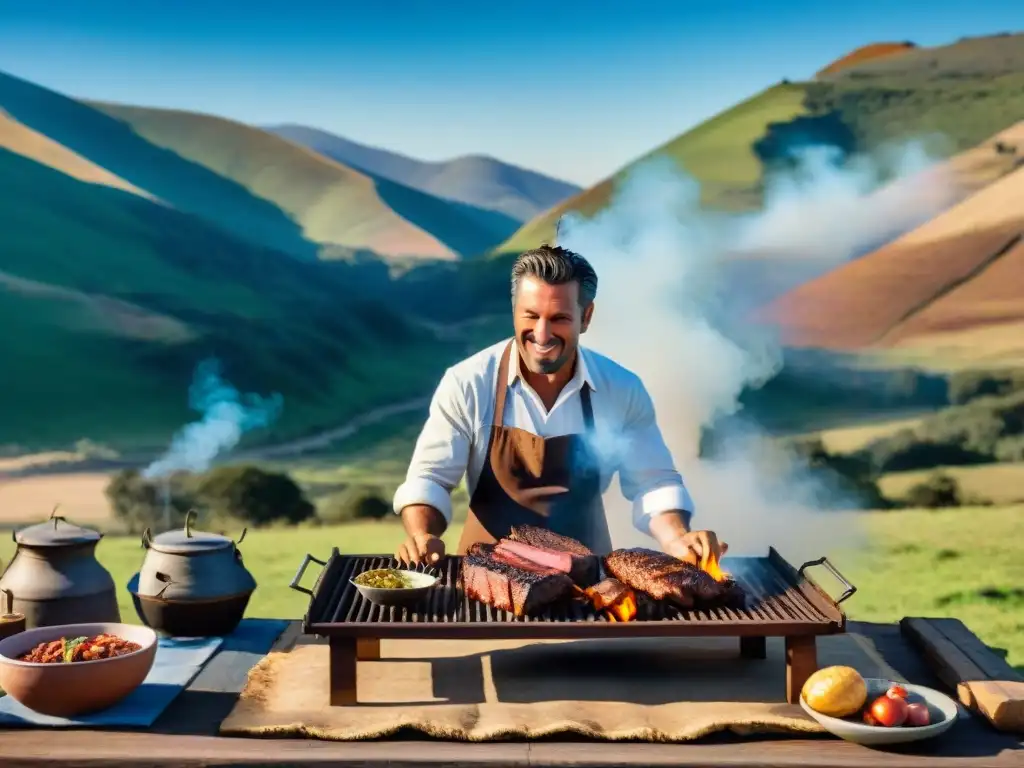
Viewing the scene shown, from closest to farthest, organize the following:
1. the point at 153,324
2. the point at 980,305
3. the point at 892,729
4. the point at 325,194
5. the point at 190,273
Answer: the point at 892,729
the point at 980,305
the point at 153,324
the point at 190,273
the point at 325,194

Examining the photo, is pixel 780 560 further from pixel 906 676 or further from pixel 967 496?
pixel 967 496

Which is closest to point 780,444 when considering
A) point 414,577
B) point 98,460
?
point 98,460

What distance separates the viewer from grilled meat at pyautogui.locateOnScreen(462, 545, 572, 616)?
12.3ft

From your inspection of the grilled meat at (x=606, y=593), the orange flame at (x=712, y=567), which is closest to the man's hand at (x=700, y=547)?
the orange flame at (x=712, y=567)

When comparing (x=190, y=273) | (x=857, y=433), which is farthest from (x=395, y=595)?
(x=190, y=273)

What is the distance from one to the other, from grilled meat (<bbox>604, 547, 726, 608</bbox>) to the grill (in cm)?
5

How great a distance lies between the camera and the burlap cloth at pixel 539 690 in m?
3.62

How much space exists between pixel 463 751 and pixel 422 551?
1.09 m

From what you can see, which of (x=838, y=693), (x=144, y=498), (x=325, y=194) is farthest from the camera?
(x=325, y=194)

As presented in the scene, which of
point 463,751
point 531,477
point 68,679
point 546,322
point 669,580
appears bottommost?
point 463,751

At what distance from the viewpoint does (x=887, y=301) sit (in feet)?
44.3

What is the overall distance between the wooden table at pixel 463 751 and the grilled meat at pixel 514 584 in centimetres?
48

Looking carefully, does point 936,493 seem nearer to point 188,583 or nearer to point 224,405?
point 224,405

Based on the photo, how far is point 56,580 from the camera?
446 centimetres
